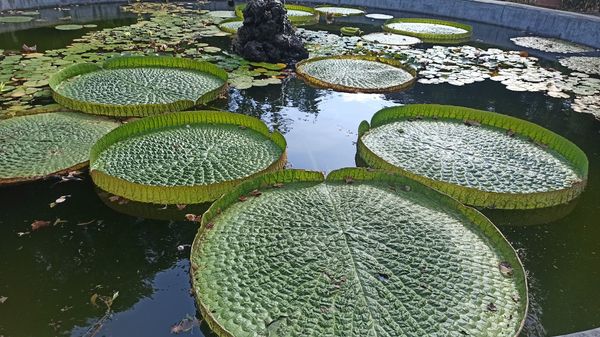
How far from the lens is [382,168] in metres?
3.18

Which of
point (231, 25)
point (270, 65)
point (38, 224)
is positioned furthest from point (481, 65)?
point (38, 224)

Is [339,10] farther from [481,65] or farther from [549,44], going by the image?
[481,65]

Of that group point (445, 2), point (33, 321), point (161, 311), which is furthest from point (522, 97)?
point (445, 2)

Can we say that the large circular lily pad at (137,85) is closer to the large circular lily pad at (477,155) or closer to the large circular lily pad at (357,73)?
the large circular lily pad at (357,73)

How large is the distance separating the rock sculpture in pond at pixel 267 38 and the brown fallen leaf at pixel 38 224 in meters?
3.95

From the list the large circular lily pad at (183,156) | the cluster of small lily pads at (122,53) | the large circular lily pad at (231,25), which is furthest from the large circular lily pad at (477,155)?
the large circular lily pad at (231,25)

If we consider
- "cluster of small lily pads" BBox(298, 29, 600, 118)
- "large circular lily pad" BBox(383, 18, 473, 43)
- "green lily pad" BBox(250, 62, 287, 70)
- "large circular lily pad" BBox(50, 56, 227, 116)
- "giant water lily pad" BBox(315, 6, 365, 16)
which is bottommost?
"large circular lily pad" BBox(50, 56, 227, 116)

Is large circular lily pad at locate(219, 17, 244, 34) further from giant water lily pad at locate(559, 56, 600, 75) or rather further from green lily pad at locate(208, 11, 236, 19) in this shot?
giant water lily pad at locate(559, 56, 600, 75)

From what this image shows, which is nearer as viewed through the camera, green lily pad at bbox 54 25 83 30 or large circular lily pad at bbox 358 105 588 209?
large circular lily pad at bbox 358 105 588 209

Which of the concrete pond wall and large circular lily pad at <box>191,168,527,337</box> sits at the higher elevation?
the concrete pond wall

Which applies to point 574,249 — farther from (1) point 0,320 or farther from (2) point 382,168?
(1) point 0,320

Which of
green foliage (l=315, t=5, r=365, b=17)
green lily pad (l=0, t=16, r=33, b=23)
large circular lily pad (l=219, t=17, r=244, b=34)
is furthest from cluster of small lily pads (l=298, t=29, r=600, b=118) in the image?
green lily pad (l=0, t=16, r=33, b=23)

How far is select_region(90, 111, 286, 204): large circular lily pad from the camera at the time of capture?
2805 mm

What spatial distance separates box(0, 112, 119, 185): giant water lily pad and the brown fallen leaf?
434 millimetres
